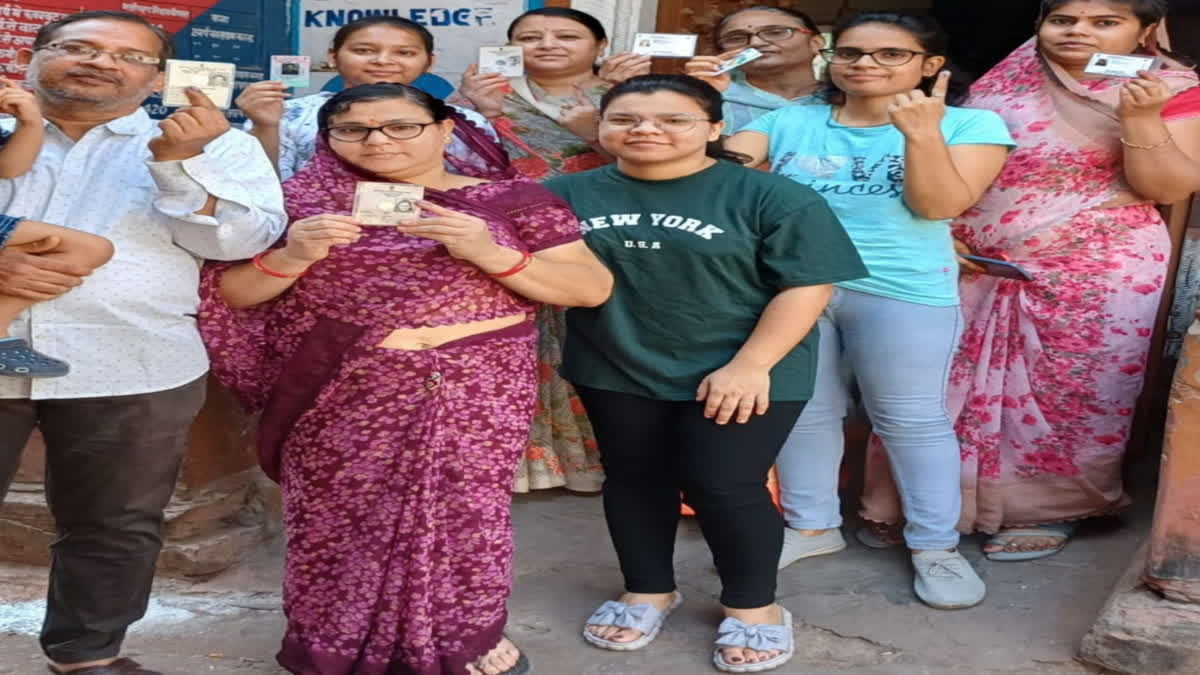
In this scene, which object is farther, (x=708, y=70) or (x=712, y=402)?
(x=708, y=70)

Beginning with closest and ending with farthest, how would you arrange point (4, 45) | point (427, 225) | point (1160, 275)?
point (427, 225) → point (1160, 275) → point (4, 45)

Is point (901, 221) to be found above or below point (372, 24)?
below

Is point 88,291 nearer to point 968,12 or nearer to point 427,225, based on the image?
point 427,225

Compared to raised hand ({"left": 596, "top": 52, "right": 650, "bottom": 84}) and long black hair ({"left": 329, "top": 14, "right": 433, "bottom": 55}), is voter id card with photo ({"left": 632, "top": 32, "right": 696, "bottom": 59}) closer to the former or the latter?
raised hand ({"left": 596, "top": 52, "right": 650, "bottom": 84})

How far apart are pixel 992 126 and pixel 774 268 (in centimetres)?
80

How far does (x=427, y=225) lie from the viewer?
98.0 inches

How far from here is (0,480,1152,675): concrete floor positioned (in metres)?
3.09

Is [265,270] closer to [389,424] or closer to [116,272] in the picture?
[116,272]

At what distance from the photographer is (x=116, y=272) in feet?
8.45

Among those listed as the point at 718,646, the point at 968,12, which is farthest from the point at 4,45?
the point at 968,12

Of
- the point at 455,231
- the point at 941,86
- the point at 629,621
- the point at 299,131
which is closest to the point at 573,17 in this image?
the point at 299,131

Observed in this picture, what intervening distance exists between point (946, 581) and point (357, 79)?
2.08 m

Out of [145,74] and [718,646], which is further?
[718,646]

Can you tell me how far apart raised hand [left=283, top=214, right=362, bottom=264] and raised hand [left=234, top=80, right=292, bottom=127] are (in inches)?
20.2
